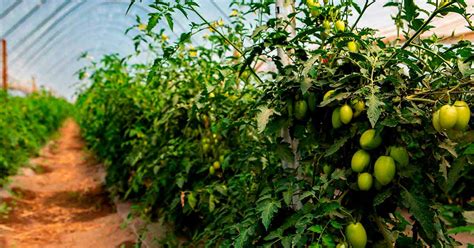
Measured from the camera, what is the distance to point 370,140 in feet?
3.29

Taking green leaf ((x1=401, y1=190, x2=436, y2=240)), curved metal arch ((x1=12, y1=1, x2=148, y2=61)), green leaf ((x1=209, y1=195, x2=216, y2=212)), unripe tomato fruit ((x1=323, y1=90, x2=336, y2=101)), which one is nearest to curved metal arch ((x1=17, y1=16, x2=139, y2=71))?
curved metal arch ((x1=12, y1=1, x2=148, y2=61))

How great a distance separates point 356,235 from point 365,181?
0.13m

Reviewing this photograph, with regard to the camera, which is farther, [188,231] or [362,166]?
[188,231]

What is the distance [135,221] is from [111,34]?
42.3 feet

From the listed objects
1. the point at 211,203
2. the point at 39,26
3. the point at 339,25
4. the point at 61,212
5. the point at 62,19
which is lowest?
the point at 61,212

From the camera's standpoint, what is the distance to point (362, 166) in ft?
3.38

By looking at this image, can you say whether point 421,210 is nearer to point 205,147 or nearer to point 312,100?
point 312,100

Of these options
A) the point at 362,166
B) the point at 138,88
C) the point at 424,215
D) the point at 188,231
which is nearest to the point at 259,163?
the point at 362,166

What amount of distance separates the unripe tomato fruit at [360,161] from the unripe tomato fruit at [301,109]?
207mm

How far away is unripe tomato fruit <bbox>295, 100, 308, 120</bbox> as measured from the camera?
3.84 ft

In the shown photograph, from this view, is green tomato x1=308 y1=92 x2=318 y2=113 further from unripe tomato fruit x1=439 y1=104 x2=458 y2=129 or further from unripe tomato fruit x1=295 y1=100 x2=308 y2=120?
unripe tomato fruit x1=439 y1=104 x2=458 y2=129

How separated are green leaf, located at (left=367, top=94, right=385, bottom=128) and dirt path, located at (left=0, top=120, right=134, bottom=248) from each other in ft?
6.94

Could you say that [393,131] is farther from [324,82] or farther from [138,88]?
[138,88]

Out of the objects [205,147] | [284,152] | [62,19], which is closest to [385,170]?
[284,152]
